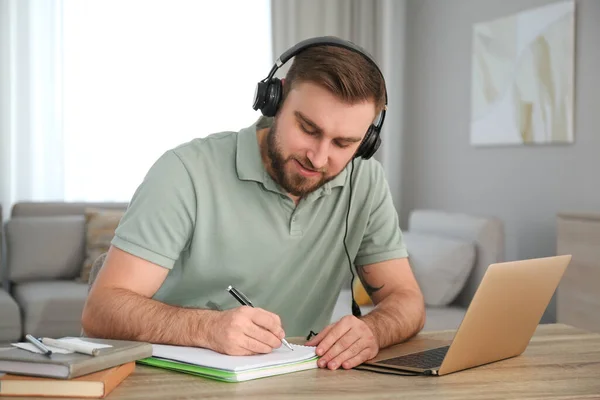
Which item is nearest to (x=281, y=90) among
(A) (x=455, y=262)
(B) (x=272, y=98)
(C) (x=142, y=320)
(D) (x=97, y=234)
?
(B) (x=272, y=98)

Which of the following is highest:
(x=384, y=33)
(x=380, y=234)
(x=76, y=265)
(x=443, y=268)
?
(x=384, y=33)

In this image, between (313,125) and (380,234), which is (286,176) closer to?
(313,125)

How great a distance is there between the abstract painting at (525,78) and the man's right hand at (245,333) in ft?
8.90

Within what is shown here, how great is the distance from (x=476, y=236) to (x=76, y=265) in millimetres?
2071

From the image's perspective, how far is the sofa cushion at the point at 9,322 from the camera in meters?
3.72

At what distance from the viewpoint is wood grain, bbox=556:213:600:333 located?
10.0 feet

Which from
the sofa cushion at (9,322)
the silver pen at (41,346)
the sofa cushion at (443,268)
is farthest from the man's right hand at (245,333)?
the sofa cushion at (9,322)

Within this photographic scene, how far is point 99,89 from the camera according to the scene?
4715 mm

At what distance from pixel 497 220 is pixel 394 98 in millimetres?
1651

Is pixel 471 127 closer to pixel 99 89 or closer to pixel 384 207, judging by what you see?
pixel 99 89

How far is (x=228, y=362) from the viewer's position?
1.23 metres

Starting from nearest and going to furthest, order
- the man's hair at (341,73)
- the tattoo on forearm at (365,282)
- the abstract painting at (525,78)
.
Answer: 1. the man's hair at (341,73)
2. the tattoo on forearm at (365,282)
3. the abstract painting at (525,78)

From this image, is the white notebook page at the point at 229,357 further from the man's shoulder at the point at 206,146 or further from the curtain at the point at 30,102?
the curtain at the point at 30,102

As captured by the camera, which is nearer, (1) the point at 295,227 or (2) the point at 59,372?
(2) the point at 59,372
